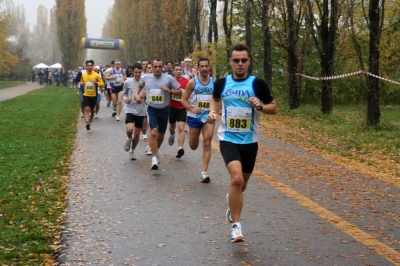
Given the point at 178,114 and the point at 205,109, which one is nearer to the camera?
the point at 205,109

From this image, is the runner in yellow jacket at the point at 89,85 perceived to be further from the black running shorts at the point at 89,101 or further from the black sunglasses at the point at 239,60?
the black sunglasses at the point at 239,60

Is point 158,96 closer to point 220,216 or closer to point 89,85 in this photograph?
point 220,216

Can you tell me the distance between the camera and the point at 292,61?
27.6 m

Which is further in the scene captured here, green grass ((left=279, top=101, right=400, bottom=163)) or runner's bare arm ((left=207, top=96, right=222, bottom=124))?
green grass ((left=279, top=101, right=400, bottom=163))

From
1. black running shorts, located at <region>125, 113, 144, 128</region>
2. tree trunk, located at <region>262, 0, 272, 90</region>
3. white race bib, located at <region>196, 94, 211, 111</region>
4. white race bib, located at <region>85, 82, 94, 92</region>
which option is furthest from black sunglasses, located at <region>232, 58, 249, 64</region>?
tree trunk, located at <region>262, 0, 272, 90</region>

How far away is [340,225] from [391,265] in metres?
1.59

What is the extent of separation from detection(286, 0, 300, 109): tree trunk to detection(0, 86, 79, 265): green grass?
995cm

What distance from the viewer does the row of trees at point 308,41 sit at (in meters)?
22.3

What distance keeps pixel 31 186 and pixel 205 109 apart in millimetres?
3168

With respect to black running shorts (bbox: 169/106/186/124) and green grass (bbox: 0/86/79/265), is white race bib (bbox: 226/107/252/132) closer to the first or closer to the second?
green grass (bbox: 0/86/79/265)

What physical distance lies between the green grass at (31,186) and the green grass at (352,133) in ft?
20.7

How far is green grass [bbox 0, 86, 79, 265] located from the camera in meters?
6.77

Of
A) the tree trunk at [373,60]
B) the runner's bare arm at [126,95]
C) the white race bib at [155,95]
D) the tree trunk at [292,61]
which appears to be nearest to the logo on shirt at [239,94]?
the white race bib at [155,95]

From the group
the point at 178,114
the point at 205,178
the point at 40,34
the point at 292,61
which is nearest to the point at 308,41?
the point at 292,61
